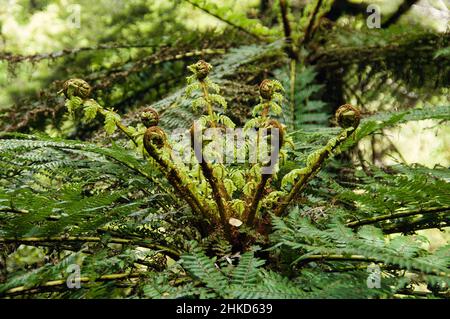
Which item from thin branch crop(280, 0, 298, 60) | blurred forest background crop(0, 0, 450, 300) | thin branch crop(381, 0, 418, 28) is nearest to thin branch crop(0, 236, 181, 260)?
blurred forest background crop(0, 0, 450, 300)

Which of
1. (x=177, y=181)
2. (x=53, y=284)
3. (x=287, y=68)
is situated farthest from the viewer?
(x=287, y=68)

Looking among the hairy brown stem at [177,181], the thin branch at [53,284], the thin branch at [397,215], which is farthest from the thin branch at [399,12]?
the thin branch at [53,284]

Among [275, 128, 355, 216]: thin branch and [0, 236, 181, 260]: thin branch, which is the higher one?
[275, 128, 355, 216]: thin branch

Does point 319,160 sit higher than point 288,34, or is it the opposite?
point 288,34

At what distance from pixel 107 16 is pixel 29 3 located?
33.8 inches

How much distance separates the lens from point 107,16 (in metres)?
3.29

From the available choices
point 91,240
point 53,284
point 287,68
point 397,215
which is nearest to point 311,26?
point 287,68

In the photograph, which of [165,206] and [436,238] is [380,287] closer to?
[165,206]

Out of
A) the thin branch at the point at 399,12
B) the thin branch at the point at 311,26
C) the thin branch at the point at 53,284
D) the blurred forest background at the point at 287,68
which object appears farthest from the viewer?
the thin branch at the point at 399,12

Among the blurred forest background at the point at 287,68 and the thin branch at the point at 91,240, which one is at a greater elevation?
the blurred forest background at the point at 287,68

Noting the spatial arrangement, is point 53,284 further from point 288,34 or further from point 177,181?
point 288,34

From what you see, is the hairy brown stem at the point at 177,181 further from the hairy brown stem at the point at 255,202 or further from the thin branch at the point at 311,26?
the thin branch at the point at 311,26

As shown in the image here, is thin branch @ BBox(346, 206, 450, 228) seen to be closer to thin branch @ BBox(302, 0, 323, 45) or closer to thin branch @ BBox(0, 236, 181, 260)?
thin branch @ BBox(0, 236, 181, 260)

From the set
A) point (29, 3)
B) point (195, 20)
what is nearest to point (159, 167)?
point (195, 20)
